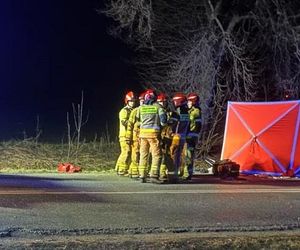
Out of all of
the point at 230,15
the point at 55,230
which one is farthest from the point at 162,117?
the point at 230,15

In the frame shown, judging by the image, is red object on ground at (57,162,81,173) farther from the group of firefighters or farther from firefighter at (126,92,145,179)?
firefighter at (126,92,145,179)

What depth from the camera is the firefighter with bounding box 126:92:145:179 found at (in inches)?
523

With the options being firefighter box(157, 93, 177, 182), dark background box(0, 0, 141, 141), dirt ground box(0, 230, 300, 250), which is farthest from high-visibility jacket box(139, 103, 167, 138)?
dark background box(0, 0, 141, 141)

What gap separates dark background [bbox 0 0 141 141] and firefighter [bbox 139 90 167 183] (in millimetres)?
13199

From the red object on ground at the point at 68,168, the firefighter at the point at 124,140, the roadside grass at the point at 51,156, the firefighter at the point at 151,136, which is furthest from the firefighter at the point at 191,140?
the roadside grass at the point at 51,156

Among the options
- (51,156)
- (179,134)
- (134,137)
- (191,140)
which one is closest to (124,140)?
(134,137)

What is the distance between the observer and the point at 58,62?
88.8 feet

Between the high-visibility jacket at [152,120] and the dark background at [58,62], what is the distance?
1320 centimetres

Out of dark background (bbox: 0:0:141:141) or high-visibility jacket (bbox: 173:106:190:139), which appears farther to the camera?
dark background (bbox: 0:0:141:141)

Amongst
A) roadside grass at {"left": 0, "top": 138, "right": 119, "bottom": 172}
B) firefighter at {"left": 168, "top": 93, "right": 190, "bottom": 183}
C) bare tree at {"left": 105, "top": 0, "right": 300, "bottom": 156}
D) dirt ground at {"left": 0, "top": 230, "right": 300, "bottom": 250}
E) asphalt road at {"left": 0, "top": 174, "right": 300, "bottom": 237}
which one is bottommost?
roadside grass at {"left": 0, "top": 138, "right": 119, "bottom": 172}

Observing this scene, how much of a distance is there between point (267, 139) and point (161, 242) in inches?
329

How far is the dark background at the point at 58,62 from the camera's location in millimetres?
26297

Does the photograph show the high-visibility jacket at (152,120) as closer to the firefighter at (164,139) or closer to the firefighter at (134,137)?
the firefighter at (164,139)

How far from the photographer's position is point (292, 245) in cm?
716
